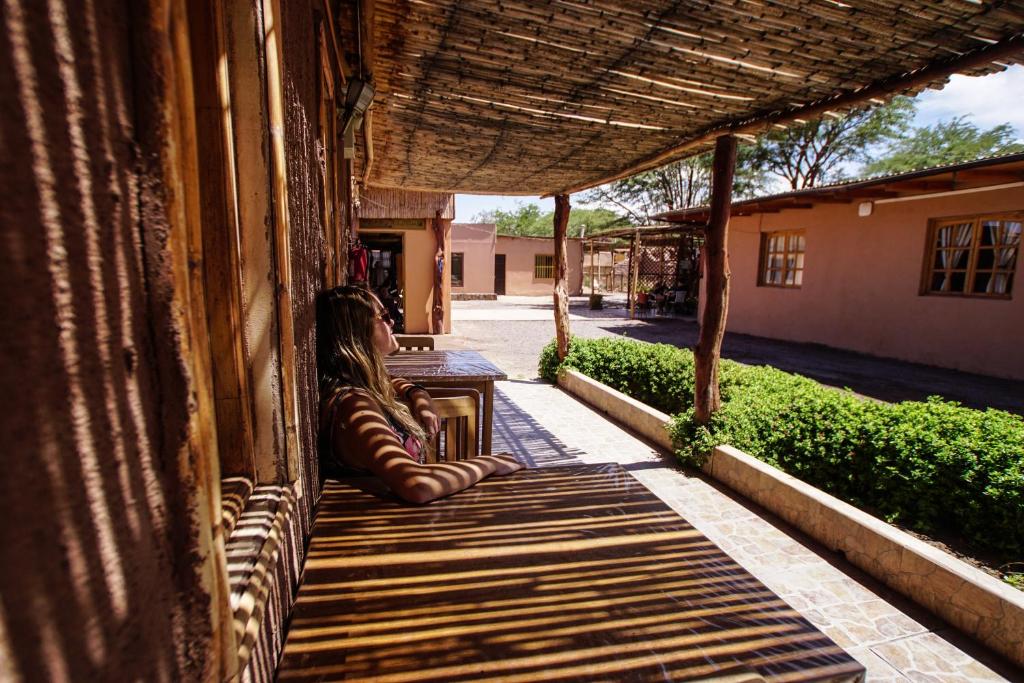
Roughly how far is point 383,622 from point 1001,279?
11.5 metres

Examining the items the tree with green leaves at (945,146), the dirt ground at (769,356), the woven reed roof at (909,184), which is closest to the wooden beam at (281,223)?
the woven reed roof at (909,184)

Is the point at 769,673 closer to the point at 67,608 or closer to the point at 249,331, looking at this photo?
the point at 67,608

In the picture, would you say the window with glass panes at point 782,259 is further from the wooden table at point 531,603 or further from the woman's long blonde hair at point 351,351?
the wooden table at point 531,603

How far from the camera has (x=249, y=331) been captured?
4.12ft

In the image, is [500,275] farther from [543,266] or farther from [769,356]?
[769,356]

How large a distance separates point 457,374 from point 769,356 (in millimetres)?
8700

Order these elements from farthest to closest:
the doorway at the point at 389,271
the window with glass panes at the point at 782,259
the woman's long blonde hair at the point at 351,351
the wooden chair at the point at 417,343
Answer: the doorway at the point at 389,271 < the window with glass panes at the point at 782,259 < the wooden chair at the point at 417,343 < the woman's long blonde hair at the point at 351,351

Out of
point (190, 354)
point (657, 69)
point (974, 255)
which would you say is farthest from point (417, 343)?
point (974, 255)

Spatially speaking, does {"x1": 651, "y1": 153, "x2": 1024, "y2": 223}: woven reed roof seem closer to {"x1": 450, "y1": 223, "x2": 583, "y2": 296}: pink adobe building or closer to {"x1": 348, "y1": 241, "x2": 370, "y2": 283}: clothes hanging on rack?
{"x1": 348, "y1": 241, "x2": 370, "y2": 283}: clothes hanging on rack

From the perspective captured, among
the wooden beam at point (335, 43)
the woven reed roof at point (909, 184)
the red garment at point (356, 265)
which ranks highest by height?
the wooden beam at point (335, 43)

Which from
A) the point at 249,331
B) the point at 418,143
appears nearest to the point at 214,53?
the point at 249,331

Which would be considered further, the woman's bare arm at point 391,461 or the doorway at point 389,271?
the doorway at point 389,271

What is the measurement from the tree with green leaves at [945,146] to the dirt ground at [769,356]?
15.1m

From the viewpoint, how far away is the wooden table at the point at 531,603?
3.46ft
